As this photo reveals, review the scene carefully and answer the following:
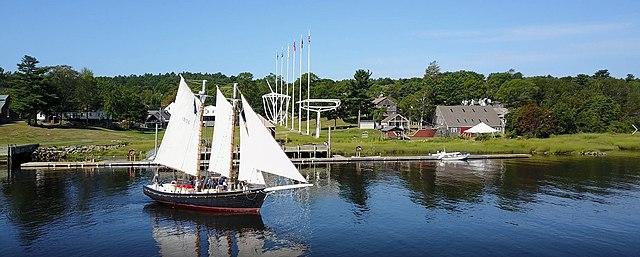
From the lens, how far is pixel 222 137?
4809 centimetres

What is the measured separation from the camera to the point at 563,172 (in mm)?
71250

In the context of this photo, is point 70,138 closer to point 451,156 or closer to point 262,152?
point 451,156

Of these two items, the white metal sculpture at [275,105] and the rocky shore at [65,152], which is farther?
the white metal sculpture at [275,105]

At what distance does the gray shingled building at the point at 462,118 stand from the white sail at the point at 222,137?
256ft

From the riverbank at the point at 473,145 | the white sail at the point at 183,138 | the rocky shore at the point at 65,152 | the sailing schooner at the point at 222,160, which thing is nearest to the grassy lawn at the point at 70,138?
the rocky shore at the point at 65,152

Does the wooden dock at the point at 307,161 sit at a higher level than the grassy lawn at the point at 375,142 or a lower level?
lower

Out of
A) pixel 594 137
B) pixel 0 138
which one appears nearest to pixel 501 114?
pixel 594 137

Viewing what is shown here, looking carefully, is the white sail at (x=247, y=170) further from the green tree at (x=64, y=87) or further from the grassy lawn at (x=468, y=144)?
the green tree at (x=64, y=87)

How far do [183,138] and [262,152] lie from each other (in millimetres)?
10009

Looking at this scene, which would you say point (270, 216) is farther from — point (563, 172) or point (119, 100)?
point (119, 100)

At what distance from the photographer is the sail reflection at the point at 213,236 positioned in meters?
35.6

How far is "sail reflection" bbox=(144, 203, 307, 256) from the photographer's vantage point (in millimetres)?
35625

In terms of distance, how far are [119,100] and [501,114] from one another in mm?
86877

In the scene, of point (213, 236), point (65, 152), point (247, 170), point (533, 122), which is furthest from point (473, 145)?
point (213, 236)
